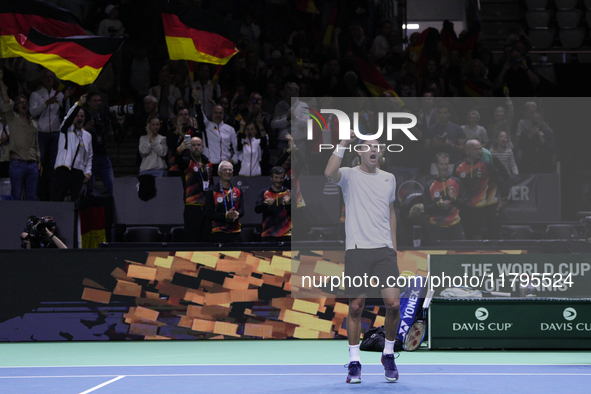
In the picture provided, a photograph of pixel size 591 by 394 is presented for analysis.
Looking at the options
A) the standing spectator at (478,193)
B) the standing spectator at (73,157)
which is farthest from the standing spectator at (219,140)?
the standing spectator at (478,193)

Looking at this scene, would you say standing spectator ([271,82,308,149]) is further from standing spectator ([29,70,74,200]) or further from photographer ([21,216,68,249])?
photographer ([21,216,68,249])

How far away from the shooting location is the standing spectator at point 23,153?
11.7m

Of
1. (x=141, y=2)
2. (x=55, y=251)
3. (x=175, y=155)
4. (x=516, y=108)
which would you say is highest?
(x=141, y=2)

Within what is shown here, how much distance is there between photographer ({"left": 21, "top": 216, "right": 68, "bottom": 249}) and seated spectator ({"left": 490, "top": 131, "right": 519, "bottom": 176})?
6.57m

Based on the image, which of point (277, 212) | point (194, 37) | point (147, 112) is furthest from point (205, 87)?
point (277, 212)

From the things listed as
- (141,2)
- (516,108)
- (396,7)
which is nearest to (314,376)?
(516,108)

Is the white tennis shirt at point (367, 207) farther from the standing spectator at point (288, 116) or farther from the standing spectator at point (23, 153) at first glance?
the standing spectator at point (23, 153)

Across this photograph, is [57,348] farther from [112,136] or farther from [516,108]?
[516,108]

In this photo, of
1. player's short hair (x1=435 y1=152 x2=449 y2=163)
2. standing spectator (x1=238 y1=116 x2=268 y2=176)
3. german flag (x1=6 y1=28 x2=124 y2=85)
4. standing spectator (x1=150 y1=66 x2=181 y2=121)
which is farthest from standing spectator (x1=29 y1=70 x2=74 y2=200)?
player's short hair (x1=435 y1=152 x2=449 y2=163)

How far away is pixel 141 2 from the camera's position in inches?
645

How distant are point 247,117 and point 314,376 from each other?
6.78 m

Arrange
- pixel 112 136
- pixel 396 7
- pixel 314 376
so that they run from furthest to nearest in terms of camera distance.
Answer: pixel 396 7, pixel 112 136, pixel 314 376

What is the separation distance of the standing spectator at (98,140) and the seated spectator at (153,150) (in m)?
0.61

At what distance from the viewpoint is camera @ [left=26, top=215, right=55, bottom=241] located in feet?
32.8
